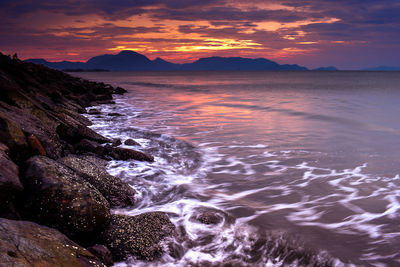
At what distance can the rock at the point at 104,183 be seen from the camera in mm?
4703

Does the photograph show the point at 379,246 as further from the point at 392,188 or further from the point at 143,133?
the point at 143,133

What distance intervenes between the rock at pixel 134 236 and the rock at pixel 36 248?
0.64 metres

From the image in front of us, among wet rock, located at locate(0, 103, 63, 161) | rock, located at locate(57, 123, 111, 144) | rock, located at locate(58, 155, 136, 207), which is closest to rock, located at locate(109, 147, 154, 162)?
rock, located at locate(57, 123, 111, 144)

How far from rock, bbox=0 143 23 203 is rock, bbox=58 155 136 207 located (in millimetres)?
1229

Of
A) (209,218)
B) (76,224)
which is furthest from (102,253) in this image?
(209,218)

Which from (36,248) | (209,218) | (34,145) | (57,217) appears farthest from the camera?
(209,218)

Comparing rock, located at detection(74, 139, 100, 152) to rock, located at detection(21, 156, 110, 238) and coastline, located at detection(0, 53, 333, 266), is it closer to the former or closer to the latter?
coastline, located at detection(0, 53, 333, 266)

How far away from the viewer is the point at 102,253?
3.27 meters

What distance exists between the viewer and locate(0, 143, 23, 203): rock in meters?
3.14

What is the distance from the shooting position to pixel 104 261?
3.25 meters

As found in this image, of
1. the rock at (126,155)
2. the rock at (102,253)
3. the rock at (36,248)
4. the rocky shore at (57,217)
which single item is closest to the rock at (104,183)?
the rocky shore at (57,217)

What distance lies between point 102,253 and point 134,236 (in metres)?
0.48

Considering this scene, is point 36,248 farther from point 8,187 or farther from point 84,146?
point 84,146

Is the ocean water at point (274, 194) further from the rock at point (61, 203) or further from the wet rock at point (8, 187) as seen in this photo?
the wet rock at point (8, 187)
